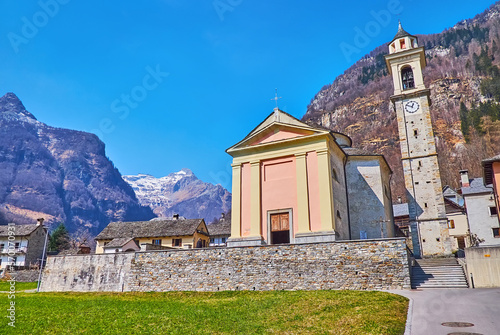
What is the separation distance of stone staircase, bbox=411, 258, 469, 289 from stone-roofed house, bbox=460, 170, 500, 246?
21917 millimetres

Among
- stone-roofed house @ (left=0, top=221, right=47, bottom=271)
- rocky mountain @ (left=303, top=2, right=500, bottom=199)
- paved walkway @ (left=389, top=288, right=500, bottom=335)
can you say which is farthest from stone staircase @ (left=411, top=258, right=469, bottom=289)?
rocky mountain @ (left=303, top=2, right=500, bottom=199)

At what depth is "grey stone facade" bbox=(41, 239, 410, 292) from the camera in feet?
53.2

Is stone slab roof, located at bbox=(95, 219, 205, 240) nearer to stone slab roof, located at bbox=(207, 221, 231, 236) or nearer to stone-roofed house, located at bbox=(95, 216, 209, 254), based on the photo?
stone-roofed house, located at bbox=(95, 216, 209, 254)

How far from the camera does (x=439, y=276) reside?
1736 cm

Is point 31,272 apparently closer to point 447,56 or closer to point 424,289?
point 424,289

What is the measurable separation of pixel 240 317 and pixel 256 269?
728cm

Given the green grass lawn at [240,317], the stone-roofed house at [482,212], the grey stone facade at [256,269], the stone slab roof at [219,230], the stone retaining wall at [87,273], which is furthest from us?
the stone slab roof at [219,230]

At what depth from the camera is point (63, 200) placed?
181750mm

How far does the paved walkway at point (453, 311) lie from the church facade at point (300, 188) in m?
7.02

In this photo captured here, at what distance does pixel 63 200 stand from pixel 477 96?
18699 centimetres

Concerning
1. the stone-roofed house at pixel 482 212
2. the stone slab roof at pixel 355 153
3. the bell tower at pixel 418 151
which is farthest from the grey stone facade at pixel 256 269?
the stone-roofed house at pixel 482 212

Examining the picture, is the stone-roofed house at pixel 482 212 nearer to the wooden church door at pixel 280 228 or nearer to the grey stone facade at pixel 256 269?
the wooden church door at pixel 280 228

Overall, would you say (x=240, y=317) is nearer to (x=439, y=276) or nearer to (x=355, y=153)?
(x=439, y=276)

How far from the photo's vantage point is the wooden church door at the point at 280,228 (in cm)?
2169
